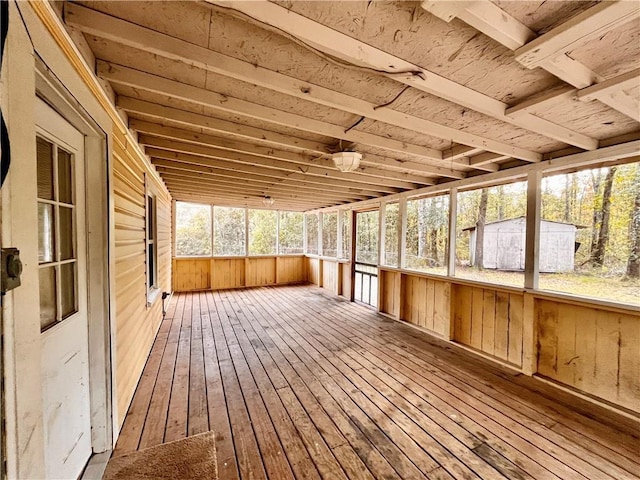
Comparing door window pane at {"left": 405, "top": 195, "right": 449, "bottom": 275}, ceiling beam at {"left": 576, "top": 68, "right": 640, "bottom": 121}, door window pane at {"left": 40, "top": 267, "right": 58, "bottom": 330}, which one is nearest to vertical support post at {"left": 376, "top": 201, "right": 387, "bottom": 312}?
door window pane at {"left": 405, "top": 195, "right": 449, "bottom": 275}

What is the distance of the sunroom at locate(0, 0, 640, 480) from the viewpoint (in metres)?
1.08

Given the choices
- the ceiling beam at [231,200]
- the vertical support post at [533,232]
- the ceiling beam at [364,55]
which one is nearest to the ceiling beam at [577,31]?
the ceiling beam at [364,55]

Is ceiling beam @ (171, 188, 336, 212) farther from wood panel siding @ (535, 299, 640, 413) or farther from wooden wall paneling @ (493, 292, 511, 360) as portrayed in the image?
wood panel siding @ (535, 299, 640, 413)

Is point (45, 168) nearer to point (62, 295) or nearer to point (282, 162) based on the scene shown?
point (62, 295)

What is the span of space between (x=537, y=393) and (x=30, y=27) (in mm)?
4062

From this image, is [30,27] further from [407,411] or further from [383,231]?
[383,231]

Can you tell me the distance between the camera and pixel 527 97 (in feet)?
5.56

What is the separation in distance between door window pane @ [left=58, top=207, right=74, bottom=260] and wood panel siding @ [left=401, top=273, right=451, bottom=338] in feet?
13.3

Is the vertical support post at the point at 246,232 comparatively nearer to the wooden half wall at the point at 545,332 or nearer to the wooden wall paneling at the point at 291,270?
Answer: the wooden wall paneling at the point at 291,270

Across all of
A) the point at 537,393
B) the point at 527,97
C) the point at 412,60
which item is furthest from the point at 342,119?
the point at 537,393

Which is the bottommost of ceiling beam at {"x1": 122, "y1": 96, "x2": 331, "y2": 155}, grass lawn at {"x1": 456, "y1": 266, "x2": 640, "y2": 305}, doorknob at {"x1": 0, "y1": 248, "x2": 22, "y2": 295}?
grass lawn at {"x1": 456, "y1": 266, "x2": 640, "y2": 305}

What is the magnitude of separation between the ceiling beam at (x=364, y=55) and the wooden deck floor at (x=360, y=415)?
→ 2308 mm

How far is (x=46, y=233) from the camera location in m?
→ 1.22

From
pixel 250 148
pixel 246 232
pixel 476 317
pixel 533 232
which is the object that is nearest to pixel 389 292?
pixel 476 317
